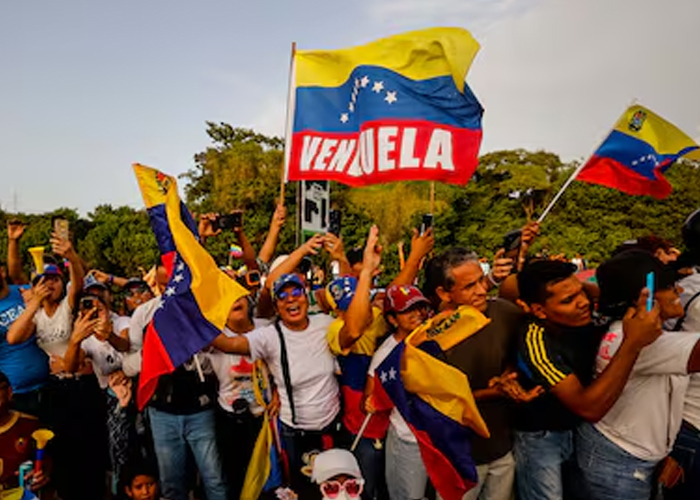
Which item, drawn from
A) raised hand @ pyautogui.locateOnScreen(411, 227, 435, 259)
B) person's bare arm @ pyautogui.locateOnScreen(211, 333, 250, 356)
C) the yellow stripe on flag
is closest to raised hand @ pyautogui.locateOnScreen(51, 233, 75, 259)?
person's bare arm @ pyautogui.locateOnScreen(211, 333, 250, 356)

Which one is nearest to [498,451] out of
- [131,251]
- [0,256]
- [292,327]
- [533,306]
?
[533,306]

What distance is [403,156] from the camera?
4461 mm

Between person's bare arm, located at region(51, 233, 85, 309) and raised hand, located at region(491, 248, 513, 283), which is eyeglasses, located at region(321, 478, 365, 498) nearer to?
raised hand, located at region(491, 248, 513, 283)

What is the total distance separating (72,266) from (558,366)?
3.64 m

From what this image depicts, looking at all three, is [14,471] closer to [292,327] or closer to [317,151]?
[292,327]

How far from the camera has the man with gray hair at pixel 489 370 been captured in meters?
2.82

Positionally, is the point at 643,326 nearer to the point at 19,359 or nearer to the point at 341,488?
the point at 341,488

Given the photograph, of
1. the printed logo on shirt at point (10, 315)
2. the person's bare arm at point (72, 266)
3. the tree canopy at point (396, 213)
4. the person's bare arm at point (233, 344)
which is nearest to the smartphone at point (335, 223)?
the person's bare arm at point (233, 344)

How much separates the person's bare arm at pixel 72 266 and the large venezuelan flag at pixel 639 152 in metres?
4.35

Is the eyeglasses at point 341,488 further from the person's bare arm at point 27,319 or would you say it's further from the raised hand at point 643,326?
the person's bare arm at point 27,319

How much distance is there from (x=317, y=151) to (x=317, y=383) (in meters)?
2.30

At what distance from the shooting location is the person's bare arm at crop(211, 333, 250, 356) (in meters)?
3.30

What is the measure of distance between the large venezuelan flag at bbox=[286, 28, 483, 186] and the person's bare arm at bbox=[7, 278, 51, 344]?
2196 millimetres

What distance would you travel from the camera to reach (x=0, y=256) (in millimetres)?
23500
